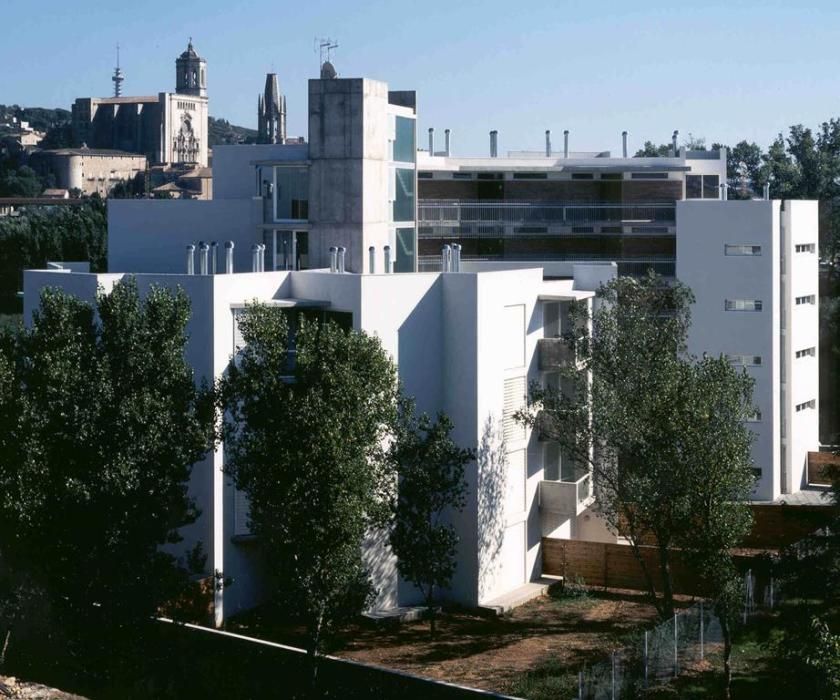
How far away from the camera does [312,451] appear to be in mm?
22891

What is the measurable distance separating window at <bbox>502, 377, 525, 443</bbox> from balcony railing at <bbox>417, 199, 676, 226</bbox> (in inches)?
1126

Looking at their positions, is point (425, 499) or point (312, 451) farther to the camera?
point (425, 499)

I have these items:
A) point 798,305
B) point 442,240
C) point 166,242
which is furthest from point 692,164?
point 166,242

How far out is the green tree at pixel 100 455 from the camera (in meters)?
23.3

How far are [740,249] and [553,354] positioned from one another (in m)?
13.6

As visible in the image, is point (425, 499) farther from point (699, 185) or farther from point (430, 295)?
point (699, 185)

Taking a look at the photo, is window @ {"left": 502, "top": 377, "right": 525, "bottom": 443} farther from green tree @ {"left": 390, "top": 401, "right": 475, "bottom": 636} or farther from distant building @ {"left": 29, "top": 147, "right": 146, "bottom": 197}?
distant building @ {"left": 29, "top": 147, "right": 146, "bottom": 197}

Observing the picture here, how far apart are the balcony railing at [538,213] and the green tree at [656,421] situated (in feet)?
100

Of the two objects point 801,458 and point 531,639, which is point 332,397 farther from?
point 801,458

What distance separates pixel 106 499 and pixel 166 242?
52.0ft

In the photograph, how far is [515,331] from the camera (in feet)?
105

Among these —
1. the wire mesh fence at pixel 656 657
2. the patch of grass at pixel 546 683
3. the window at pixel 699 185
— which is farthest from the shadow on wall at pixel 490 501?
the window at pixel 699 185

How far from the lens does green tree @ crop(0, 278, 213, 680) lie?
23.3 metres

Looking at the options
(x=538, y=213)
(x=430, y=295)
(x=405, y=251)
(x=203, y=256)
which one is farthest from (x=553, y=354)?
(x=538, y=213)
